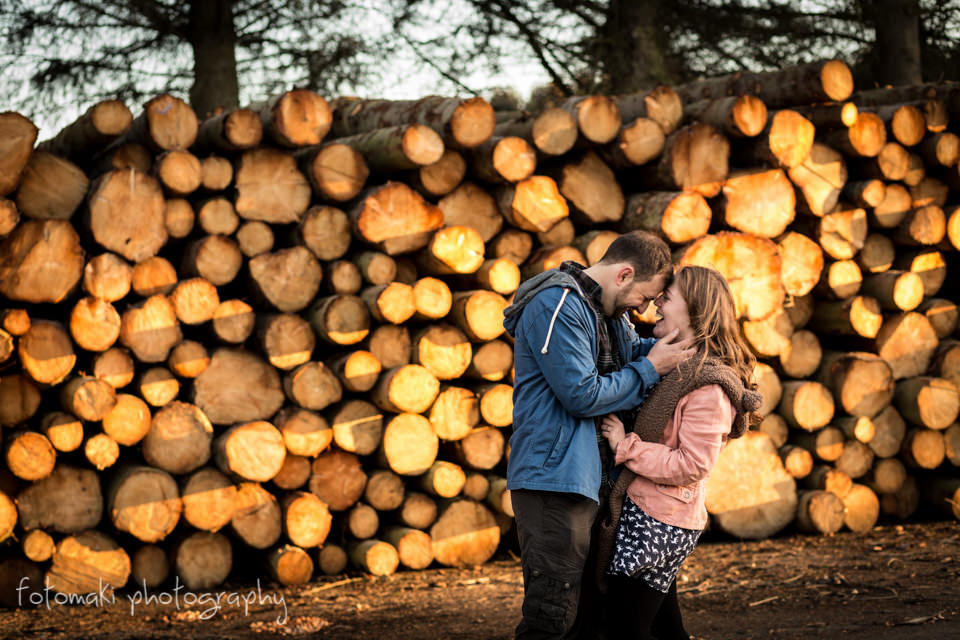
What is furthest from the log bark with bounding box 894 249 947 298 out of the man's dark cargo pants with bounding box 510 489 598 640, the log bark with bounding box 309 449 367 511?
the man's dark cargo pants with bounding box 510 489 598 640

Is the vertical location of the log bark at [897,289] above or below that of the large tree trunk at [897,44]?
below

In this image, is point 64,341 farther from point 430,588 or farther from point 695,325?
point 695,325

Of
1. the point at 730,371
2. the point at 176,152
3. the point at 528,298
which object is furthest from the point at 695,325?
the point at 176,152

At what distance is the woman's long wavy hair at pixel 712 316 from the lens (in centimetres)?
308

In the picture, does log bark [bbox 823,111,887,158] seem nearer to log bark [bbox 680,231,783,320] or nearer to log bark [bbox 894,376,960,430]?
log bark [bbox 680,231,783,320]

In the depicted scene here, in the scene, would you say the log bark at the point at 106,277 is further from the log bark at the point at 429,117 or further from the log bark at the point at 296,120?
the log bark at the point at 429,117

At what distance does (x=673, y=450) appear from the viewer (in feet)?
9.80

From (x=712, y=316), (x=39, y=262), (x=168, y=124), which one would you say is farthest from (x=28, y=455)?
(x=712, y=316)

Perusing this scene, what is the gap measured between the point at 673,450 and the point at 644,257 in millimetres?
621

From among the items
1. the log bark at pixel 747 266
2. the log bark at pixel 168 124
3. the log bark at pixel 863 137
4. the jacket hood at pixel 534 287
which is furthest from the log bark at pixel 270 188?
the log bark at pixel 863 137

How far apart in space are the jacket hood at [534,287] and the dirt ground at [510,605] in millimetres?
1572

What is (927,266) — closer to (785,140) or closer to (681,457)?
(785,140)

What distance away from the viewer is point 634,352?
337cm

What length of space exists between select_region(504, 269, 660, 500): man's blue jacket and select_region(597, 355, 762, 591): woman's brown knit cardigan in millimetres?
77
